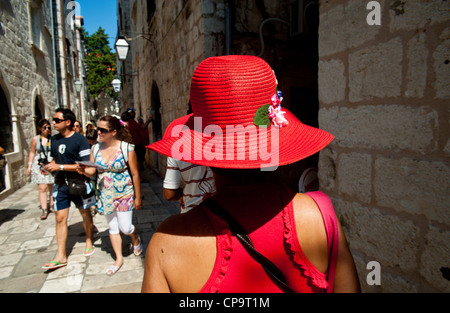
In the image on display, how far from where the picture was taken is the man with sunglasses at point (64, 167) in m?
3.33

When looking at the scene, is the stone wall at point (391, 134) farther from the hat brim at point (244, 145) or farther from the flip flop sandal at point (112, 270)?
the flip flop sandal at point (112, 270)

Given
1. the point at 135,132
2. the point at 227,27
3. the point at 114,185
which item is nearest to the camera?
the point at 114,185

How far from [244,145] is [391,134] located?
4.20ft

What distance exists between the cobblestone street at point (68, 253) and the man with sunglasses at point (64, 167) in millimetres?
255

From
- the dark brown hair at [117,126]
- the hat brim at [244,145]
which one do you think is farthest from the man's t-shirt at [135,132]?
the hat brim at [244,145]

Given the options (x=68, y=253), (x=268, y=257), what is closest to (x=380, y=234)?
(x=268, y=257)

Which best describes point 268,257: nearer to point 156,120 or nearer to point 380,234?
point 380,234

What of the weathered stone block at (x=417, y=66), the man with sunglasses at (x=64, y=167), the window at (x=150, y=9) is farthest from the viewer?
the window at (x=150, y=9)

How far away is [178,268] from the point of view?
35.5 inches

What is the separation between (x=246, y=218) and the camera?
945 mm

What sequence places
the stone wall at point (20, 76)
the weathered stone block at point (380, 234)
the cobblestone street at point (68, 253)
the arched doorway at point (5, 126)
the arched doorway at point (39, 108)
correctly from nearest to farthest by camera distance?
the weathered stone block at point (380, 234) < the cobblestone street at point (68, 253) < the stone wall at point (20, 76) < the arched doorway at point (5, 126) < the arched doorway at point (39, 108)

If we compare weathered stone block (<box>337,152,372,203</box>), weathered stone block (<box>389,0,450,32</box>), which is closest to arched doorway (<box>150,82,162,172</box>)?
weathered stone block (<box>337,152,372,203</box>)

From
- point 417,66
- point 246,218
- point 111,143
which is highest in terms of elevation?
point 417,66
